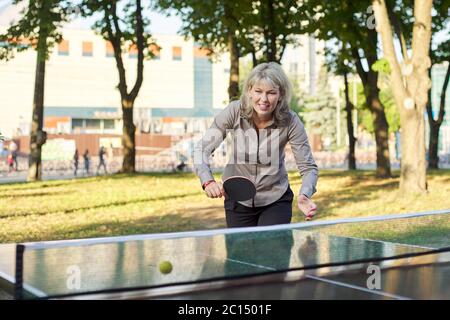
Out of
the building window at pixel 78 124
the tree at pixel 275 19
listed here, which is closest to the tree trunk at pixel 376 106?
the tree at pixel 275 19

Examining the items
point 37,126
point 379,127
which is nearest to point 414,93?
point 379,127

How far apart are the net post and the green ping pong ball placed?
2.97 ft

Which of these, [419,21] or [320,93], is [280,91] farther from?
[320,93]

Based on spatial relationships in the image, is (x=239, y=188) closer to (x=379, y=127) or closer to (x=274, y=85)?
(x=274, y=85)

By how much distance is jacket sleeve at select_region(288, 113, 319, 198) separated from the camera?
220 inches

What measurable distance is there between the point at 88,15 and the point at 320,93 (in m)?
73.8

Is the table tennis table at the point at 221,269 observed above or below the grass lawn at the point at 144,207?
above

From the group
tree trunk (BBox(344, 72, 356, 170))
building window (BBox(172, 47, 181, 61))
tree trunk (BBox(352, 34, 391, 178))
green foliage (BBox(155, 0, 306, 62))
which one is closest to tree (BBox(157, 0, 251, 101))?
green foliage (BBox(155, 0, 306, 62))

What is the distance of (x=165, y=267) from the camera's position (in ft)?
15.5

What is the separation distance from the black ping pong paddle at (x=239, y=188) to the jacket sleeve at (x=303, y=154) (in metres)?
0.38

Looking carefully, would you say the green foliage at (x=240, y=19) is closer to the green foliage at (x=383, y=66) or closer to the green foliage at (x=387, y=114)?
the green foliage at (x=383, y=66)

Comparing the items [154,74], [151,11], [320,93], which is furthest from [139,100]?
[151,11]

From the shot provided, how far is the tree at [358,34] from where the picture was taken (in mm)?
27266
